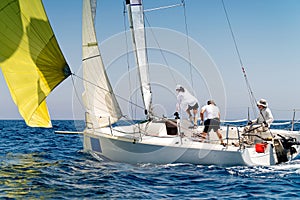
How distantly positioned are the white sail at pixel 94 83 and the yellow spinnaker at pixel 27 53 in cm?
212

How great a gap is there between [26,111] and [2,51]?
151cm

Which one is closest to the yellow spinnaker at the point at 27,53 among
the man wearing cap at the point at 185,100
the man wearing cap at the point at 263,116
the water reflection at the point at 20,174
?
the water reflection at the point at 20,174

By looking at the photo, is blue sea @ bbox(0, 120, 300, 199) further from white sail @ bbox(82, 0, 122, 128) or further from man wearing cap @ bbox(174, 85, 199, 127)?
man wearing cap @ bbox(174, 85, 199, 127)

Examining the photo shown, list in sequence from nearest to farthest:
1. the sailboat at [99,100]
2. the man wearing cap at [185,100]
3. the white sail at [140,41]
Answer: the sailboat at [99,100] < the white sail at [140,41] < the man wearing cap at [185,100]

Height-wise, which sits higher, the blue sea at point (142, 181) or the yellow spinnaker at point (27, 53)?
the yellow spinnaker at point (27, 53)

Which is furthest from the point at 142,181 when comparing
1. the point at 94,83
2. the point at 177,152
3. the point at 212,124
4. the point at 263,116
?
the point at 263,116

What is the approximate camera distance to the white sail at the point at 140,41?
471 inches

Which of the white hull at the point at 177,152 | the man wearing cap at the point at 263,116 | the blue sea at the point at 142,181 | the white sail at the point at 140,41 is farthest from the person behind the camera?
the white sail at the point at 140,41

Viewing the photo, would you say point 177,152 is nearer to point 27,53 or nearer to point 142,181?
point 142,181

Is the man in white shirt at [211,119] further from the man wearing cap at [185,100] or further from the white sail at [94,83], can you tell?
the white sail at [94,83]

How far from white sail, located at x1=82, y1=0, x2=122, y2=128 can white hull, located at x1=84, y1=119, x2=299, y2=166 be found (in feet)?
3.20

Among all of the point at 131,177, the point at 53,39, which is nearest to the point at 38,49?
the point at 53,39

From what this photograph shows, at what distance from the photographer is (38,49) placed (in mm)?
8594

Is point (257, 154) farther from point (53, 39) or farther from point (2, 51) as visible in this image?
point (2, 51)
